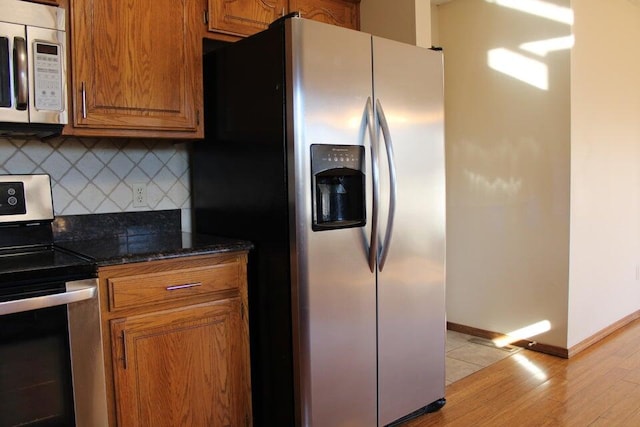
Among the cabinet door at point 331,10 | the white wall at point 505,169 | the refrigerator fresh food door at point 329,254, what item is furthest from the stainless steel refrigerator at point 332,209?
the white wall at point 505,169

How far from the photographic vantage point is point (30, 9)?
5.86 ft

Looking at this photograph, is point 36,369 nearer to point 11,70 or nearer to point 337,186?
point 11,70

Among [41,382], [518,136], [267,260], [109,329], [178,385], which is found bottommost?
[178,385]

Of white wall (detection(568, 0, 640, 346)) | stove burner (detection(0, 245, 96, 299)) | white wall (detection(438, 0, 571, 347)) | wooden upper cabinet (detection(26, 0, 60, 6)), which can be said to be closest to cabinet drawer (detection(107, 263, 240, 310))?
stove burner (detection(0, 245, 96, 299))

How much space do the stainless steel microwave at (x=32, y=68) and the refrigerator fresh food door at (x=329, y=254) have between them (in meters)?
0.81

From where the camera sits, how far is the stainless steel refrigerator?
1941 mm

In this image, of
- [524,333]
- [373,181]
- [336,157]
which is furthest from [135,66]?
[524,333]

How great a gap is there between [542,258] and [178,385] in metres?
2.35

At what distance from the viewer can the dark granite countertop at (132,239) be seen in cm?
184

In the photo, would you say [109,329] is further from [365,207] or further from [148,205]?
[365,207]

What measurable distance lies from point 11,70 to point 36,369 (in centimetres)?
98

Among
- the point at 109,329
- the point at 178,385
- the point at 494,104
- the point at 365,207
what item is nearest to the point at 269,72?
the point at 365,207

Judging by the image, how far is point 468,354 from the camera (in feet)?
10.9

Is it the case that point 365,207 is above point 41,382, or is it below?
above
